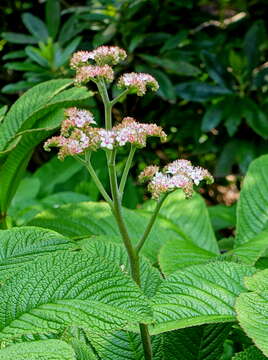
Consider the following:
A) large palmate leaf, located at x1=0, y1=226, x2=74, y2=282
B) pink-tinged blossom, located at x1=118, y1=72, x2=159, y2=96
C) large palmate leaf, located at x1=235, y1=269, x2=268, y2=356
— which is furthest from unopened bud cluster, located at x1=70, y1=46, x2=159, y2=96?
large palmate leaf, located at x1=235, y1=269, x2=268, y2=356

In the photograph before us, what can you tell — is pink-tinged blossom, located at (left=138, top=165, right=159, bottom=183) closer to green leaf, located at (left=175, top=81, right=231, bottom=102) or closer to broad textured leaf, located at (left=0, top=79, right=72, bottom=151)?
broad textured leaf, located at (left=0, top=79, right=72, bottom=151)

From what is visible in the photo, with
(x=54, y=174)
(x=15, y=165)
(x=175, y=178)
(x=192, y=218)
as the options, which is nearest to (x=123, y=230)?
(x=175, y=178)

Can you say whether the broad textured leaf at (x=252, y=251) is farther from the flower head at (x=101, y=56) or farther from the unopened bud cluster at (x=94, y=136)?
the flower head at (x=101, y=56)

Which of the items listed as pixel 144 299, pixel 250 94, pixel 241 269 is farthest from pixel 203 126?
Answer: pixel 144 299

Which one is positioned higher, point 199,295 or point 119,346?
point 199,295

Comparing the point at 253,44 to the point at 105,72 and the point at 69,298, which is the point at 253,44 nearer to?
the point at 105,72

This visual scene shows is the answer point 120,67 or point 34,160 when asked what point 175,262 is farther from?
point 34,160

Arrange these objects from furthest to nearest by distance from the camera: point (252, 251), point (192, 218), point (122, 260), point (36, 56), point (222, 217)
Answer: point (36, 56), point (222, 217), point (192, 218), point (252, 251), point (122, 260)
